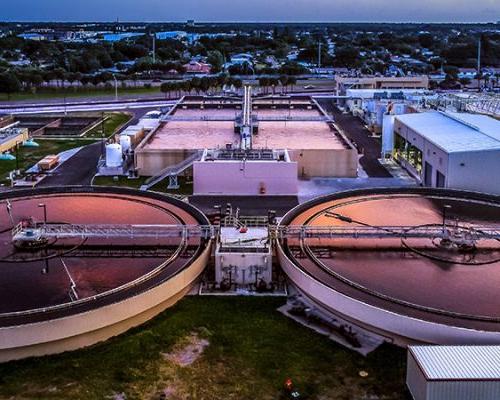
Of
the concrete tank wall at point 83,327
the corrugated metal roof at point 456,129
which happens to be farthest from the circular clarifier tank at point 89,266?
the corrugated metal roof at point 456,129

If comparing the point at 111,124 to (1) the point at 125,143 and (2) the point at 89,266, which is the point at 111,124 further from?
(2) the point at 89,266

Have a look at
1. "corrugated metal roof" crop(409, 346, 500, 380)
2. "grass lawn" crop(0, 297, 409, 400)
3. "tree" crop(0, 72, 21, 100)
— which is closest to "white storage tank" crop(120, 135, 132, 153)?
"grass lawn" crop(0, 297, 409, 400)

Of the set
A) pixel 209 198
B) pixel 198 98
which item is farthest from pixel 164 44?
pixel 209 198

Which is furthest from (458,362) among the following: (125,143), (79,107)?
(79,107)

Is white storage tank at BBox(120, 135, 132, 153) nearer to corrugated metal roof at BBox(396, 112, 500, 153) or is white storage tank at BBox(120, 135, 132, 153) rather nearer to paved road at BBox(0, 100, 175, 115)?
corrugated metal roof at BBox(396, 112, 500, 153)

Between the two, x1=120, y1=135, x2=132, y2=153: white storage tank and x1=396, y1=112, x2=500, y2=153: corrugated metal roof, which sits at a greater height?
x1=396, y1=112, x2=500, y2=153: corrugated metal roof
